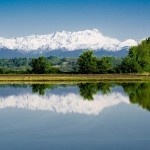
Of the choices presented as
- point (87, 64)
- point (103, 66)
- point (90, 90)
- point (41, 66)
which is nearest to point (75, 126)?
point (90, 90)

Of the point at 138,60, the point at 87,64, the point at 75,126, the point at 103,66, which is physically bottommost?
the point at 75,126

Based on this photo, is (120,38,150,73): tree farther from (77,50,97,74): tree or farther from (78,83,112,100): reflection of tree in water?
(78,83,112,100): reflection of tree in water

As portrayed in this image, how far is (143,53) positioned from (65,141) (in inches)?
4400

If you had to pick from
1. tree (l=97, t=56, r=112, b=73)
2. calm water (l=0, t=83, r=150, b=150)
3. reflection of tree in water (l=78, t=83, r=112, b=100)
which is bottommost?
reflection of tree in water (l=78, t=83, r=112, b=100)

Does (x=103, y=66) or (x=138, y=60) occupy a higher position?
(x=138, y=60)

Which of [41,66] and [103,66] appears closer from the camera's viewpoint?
[103,66]

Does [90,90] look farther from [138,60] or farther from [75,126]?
[138,60]

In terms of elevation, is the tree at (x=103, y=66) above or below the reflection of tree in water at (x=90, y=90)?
above

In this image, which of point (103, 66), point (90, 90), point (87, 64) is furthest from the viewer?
point (103, 66)

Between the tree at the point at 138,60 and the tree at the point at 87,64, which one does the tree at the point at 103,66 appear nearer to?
the tree at the point at 87,64

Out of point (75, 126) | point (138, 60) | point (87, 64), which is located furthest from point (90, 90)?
point (138, 60)

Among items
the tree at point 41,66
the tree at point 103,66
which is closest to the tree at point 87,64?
the tree at point 103,66

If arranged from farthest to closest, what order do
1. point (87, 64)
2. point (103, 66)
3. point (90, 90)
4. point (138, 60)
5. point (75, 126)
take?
point (138, 60), point (103, 66), point (87, 64), point (90, 90), point (75, 126)

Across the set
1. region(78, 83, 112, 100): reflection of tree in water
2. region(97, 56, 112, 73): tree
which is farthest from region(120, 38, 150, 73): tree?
region(78, 83, 112, 100): reflection of tree in water
